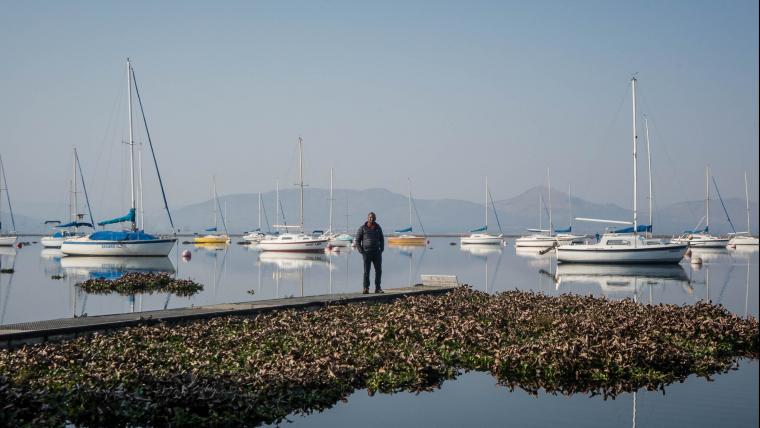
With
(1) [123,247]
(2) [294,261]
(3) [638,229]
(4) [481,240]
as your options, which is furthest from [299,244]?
(4) [481,240]

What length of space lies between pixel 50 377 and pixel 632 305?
17893mm

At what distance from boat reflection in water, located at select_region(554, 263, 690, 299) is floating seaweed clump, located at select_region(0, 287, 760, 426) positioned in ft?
61.5

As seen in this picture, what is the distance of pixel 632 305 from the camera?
2453 centimetres

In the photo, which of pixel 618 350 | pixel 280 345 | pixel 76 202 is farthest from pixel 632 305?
pixel 76 202

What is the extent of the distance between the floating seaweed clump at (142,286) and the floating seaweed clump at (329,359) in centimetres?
1687

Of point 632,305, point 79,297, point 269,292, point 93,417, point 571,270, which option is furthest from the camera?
point 571,270

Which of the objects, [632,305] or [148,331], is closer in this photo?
[148,331]

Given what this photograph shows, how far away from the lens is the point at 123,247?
247 ft

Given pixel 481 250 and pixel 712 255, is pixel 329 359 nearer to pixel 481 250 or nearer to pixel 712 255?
pixel 712 255

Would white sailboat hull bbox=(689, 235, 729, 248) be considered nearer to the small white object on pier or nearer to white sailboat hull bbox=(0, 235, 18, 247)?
the small white object on pier

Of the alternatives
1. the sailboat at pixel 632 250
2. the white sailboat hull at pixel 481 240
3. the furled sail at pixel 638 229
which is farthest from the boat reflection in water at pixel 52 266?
the white sailboat hull at pixel 481 240

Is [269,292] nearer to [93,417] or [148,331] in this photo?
[148,331]

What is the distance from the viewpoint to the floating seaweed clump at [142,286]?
36719mm

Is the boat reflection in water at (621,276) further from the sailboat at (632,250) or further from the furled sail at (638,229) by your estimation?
the furled sail at (638,229)
